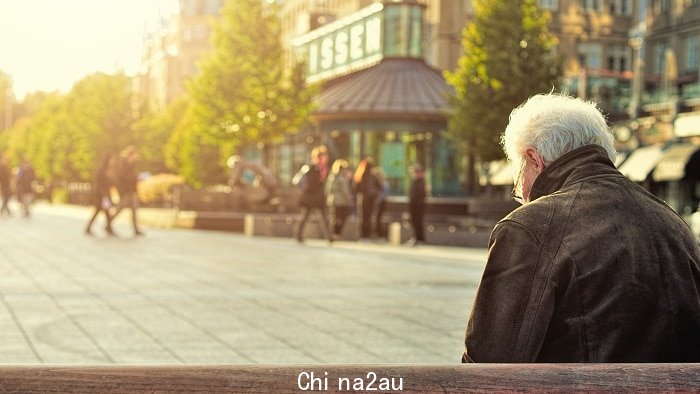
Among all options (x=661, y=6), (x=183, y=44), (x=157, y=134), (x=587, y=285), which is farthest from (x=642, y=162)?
(x=183, y=44)

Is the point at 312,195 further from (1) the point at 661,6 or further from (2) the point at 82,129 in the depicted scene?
(2) the point at 82,129

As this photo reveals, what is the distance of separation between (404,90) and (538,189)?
164 feet

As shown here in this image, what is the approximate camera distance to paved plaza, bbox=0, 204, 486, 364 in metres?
9.84

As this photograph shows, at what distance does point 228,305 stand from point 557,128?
9696mm

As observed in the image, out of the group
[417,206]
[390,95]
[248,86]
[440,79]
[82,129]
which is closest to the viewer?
[417,206]

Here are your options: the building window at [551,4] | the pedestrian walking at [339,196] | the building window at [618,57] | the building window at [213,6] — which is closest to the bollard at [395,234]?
the pedestrian walking at [339,196]

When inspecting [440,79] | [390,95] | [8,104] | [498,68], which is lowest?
[498,68]

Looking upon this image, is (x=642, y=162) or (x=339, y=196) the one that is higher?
(x=642, y=162)

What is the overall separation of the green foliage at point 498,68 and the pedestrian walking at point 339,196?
24.0 feet

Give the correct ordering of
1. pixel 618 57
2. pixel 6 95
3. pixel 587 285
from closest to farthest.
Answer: pixel 587 285 → pixel 618 57 → pixel 6 95

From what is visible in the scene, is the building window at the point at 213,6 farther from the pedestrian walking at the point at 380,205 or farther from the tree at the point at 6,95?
the pedestrian walking at the point at 380,205

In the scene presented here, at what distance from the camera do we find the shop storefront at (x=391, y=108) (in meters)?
52.5

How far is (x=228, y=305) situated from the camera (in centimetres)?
1335

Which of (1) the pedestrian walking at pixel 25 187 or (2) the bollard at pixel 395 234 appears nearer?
(2) the bollard at pixel 395 234
